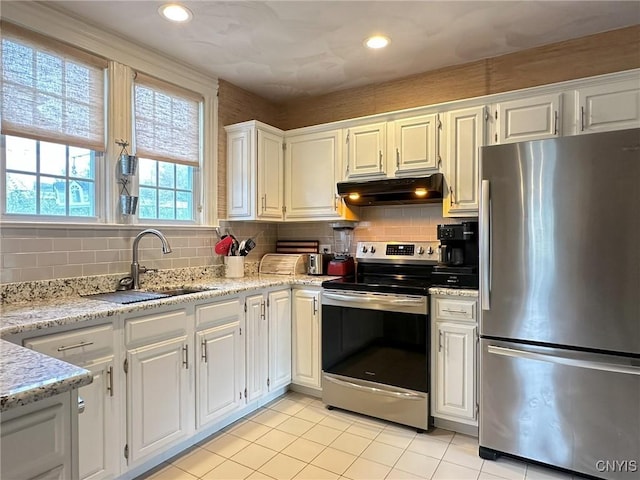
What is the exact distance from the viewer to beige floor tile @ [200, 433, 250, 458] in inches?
91.6

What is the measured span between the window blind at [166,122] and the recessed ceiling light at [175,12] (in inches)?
21.6

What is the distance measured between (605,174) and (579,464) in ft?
4.82

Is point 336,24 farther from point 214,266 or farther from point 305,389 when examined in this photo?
point 305,389

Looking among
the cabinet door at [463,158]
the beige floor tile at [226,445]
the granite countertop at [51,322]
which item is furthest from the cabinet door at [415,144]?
the beige floor tile at [226,445]

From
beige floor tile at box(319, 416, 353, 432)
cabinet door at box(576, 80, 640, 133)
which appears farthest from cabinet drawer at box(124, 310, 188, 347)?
cabinet door at box(576, 80, 640, 133)

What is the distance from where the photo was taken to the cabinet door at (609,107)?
2271mm

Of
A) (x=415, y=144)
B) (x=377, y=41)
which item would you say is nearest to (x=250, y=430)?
(x=415, y=144)

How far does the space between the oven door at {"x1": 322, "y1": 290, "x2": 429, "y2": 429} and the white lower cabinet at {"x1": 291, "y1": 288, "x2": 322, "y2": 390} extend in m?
0.09

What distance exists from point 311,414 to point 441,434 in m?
0.89

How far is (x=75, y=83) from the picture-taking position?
7.70ft

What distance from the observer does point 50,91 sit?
2.23 metres

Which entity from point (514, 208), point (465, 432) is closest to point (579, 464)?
point (465, 432)

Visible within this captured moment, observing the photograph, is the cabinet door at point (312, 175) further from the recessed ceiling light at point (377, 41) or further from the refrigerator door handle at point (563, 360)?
the refrigerator door handle at point (563, 360)

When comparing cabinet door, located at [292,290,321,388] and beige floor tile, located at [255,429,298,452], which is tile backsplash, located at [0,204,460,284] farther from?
beige floor tile, located at [255,429,298,452]
